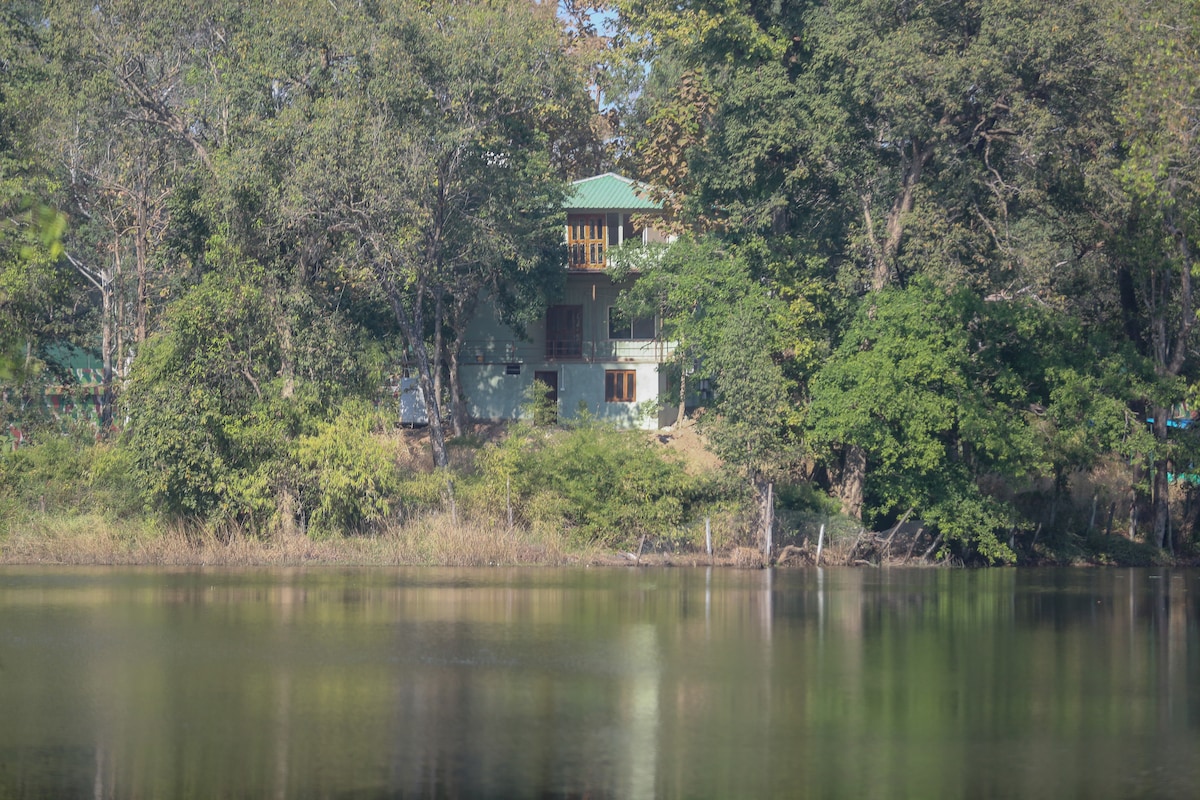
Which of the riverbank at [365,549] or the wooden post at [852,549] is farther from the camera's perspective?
the wooden post at [852,549]

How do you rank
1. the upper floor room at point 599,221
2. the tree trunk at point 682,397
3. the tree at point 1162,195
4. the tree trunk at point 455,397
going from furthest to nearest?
the upper floor room at point 599,221, the tree trunk at point 455,397, the tree trunk at point 682,397, the tree at point 1162,195

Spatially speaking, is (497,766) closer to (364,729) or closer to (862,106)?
(364,729)

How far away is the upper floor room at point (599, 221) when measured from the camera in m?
54.2

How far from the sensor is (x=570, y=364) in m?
54.9

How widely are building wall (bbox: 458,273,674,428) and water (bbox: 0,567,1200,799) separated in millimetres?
21337

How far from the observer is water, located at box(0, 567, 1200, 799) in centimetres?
1548

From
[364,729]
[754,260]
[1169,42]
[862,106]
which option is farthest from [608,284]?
[364,729]

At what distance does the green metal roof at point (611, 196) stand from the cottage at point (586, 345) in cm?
4

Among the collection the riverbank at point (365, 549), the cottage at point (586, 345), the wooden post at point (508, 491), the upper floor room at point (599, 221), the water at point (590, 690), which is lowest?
the water at point (590, 690)

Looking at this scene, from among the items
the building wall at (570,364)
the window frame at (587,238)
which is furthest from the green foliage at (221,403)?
the window frame at (587,238)

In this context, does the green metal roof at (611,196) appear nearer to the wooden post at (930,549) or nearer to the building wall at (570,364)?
the building wall at (570,364)

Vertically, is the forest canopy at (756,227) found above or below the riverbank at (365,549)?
above

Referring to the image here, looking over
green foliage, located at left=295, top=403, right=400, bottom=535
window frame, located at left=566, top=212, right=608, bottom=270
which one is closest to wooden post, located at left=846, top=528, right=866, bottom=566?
green foliage, located at left=295, top=403, right=400, bottom=535

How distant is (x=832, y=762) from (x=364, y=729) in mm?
5923
